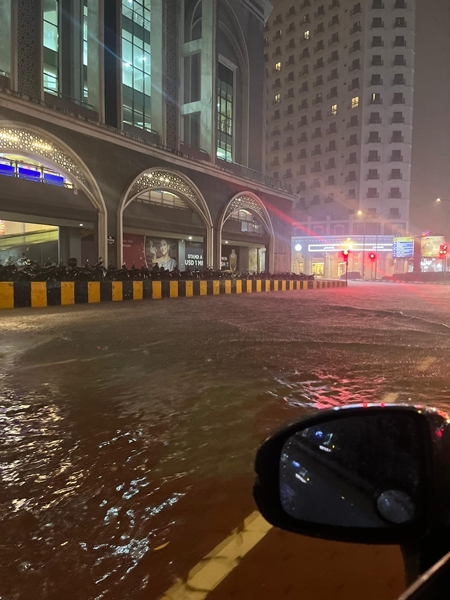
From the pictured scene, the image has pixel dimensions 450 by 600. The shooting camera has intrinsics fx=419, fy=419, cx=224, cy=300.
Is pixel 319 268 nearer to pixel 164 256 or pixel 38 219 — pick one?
pixel 164 256

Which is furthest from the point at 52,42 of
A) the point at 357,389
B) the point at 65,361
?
the point at 357,389

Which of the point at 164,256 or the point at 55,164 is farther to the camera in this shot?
the point at 164,256

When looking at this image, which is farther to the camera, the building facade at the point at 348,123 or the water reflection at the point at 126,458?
the building facade at the point at 348,123

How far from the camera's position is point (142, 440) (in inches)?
132

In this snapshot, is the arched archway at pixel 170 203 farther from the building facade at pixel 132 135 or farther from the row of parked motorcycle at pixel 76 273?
the row of parked motorcycle at pixel 76 273

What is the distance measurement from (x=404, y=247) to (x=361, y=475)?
56.4 metres

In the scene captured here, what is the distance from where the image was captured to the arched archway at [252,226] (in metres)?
28.8

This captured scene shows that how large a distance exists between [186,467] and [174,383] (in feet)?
6.75

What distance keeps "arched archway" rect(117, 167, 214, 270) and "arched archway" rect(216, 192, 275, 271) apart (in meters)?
1.28

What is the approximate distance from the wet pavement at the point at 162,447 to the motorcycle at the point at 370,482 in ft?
3.15

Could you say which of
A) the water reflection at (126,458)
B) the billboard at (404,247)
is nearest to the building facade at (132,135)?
the water reflection at (126,458)

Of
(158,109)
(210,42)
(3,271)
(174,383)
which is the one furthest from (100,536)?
(210,42)

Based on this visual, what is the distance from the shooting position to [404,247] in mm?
52438

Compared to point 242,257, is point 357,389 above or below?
below
